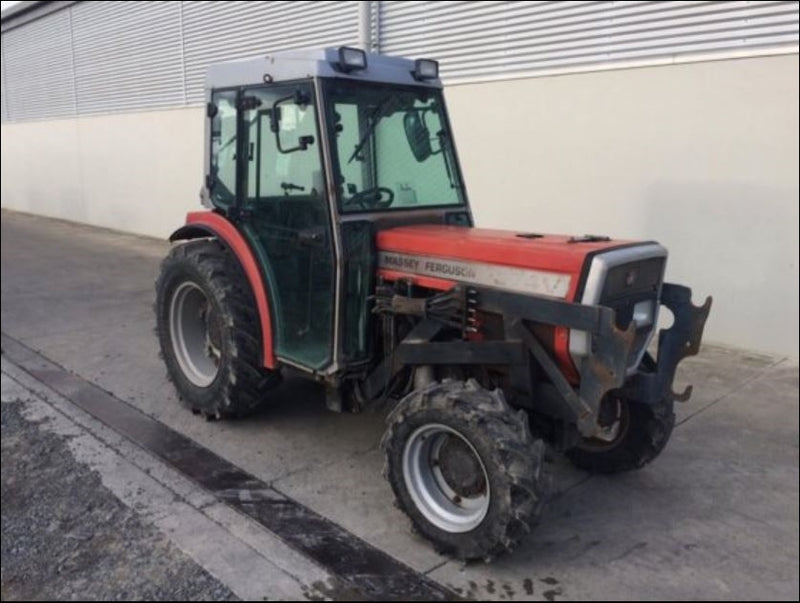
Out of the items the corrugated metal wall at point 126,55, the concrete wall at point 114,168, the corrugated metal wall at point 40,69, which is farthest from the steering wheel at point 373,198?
the corrugated metal wall at point 40,69

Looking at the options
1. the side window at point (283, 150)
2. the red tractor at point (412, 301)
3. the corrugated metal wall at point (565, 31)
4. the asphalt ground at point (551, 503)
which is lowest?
the asphalt ground at point (551, 503)

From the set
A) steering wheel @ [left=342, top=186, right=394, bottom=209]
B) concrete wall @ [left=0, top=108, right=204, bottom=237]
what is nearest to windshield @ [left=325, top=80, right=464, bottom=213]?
steering wheel @ [left=342, top=186, right=394, bottom=209]

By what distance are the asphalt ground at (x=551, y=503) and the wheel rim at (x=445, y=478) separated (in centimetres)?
20

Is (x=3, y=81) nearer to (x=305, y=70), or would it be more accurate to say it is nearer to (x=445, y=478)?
(x=305, y=70)

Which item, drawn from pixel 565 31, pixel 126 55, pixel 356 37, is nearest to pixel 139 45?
pixel 126 55

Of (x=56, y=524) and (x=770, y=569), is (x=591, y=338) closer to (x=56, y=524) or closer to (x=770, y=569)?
(x=770, y=569)

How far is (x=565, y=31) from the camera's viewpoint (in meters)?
7.16

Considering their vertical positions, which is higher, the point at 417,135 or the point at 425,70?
the point at 425,70

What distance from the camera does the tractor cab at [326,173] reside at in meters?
3.88

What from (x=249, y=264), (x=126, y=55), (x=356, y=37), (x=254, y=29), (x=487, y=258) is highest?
(x=126, y=55)

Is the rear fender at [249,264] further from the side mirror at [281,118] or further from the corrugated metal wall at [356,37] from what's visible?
the corrugated metal wall at [356,37]

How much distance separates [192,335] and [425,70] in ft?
8.00

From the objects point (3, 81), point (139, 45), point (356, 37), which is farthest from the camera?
point (3, 81)

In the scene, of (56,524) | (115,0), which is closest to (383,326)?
(56,524)
